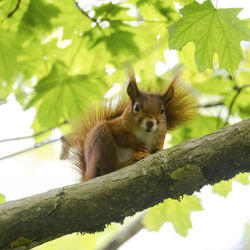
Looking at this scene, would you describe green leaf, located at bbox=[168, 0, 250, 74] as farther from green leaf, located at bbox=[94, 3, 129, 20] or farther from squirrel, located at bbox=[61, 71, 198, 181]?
green leaf, located at bbox=[94, 3, 129, 20]

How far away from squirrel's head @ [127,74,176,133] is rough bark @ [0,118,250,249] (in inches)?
22.9

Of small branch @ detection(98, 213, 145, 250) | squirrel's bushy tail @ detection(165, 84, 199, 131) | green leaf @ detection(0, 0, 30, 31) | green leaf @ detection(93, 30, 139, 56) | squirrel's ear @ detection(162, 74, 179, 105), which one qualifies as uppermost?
green leaf @ detection(0, 0, 30, 31)

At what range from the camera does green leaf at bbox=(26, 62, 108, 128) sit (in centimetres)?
349

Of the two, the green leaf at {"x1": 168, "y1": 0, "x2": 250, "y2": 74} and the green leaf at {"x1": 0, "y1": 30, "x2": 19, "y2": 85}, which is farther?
the green leaf at {"x1": 0, "y1": 30, "x2": 19, "y2": 85}

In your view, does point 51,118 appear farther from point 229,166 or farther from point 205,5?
point 229,166

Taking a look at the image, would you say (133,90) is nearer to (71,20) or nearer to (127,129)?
(127,129)

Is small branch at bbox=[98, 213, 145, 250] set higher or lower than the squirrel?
lower

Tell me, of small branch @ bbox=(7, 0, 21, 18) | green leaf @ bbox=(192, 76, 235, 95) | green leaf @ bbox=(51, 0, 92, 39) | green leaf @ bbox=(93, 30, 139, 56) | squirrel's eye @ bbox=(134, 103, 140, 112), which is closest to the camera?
squirrel's eye @ bbox=(134, 103, 140, 112)

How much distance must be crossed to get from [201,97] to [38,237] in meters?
1.74

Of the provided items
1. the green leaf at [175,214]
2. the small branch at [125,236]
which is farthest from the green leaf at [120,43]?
the small branch at [125,236]

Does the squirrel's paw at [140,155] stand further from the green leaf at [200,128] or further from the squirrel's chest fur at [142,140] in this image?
the green leaf at [200,128]

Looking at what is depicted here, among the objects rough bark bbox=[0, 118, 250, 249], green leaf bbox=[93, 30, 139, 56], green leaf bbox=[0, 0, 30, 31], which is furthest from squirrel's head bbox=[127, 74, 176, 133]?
green leaf bbox=[0, 0, 30, 31]

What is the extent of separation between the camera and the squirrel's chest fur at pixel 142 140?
2.85 metres

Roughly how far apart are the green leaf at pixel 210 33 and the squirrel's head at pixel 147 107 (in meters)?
0.47
